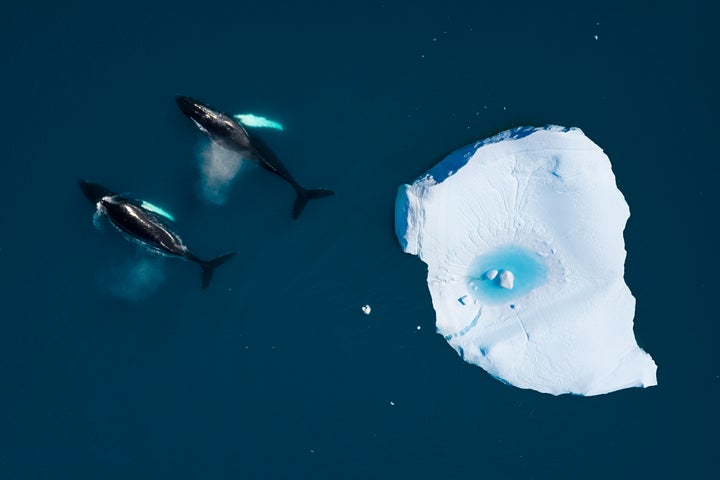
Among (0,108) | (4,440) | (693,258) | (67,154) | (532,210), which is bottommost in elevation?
(4,440)

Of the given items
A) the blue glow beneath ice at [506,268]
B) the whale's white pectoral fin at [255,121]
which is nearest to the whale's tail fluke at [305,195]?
the whale's white pectoral fin at [255,121]

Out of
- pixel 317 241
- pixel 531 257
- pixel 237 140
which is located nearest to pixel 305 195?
pixel 317 241

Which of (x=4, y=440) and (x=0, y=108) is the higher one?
(x=0, y=108)

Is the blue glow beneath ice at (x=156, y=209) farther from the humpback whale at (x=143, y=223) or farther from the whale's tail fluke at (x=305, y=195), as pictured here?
the whale's tail fluke at (x=305, y=195)

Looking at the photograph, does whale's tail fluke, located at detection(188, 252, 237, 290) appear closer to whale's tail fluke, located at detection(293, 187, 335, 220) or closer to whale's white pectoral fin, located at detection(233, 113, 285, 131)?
whale's tail fluke, located at detection(293, 187, 335, 220)

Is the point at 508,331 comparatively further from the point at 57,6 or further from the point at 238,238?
the point at 57,6

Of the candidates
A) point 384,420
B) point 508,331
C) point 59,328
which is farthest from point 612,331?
point 59,328

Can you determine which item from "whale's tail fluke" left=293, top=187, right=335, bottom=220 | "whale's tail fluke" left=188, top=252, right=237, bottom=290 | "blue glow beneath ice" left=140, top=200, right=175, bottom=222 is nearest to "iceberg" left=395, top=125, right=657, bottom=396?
"whale's tail fluke" left=293, top=187, right=335, bottom=220
